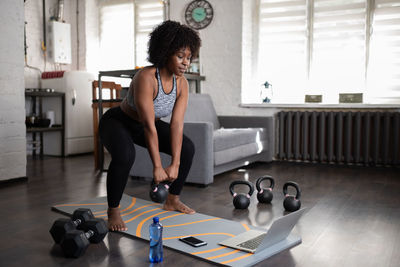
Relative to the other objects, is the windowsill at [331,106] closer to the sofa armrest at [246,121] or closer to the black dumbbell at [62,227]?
the sofa armrest at [246,121]

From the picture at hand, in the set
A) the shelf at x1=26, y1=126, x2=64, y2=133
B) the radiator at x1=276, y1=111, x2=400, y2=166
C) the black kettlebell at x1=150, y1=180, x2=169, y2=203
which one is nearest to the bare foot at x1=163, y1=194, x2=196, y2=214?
the black kettlebell at x1=150, y1=180, x2=169, y2=203

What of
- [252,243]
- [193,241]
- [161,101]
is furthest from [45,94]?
[252,243]

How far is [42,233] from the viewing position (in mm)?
2113

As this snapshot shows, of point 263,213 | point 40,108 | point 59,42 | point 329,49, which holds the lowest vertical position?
point 263,213

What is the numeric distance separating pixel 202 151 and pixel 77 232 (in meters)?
1.62

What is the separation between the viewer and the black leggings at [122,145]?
6.98 feet

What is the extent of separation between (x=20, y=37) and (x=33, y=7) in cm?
244

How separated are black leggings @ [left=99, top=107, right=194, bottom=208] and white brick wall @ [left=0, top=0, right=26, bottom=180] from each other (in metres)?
1.52

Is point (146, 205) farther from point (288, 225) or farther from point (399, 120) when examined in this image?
point (399, 120)

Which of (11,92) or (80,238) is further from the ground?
(11,92)

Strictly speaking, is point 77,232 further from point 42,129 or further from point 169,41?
point 42,129

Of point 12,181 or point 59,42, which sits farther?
point 59,42

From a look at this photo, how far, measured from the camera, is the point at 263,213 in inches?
100

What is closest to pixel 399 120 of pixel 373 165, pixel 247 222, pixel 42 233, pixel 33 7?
pixel 373 165
